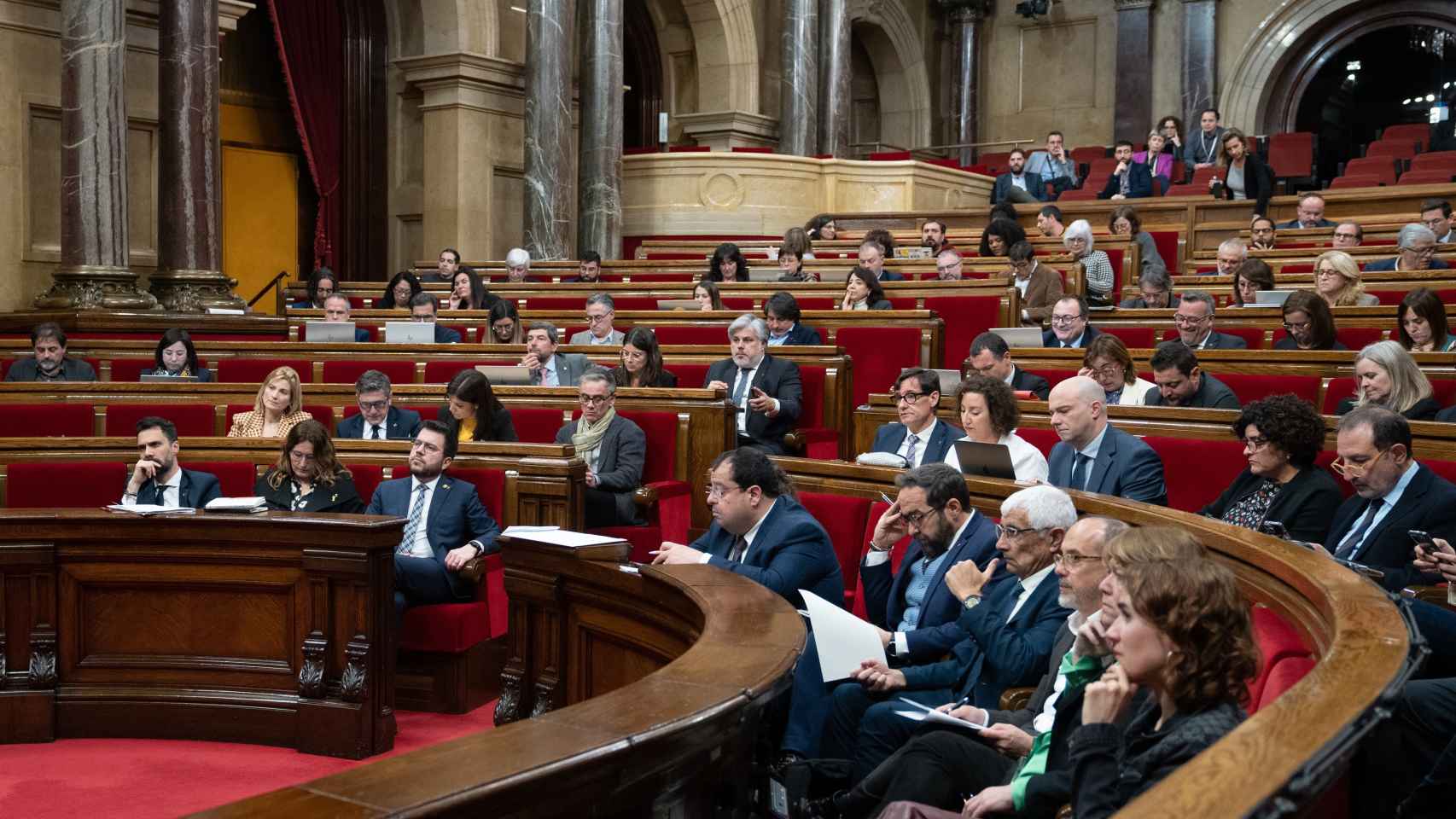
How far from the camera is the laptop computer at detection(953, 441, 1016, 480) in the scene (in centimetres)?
386

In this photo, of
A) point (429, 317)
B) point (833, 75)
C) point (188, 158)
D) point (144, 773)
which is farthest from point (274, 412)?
point (833, 75)

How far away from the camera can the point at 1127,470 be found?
400 centimetres

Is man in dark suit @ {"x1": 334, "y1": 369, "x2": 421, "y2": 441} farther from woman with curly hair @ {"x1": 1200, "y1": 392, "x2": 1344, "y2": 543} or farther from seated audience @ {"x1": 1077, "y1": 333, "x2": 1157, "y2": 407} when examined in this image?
woman with curly hair @ {"x1": 1200, "y1": 392, "x2": 1344, "y2": 543}

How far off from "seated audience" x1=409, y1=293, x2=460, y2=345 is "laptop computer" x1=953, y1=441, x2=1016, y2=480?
3413mm

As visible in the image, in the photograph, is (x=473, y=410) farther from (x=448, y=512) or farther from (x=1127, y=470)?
(x=1127, y=470)

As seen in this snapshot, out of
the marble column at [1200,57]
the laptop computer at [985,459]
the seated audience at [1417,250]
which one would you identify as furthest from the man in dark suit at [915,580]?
the marble column at [1200,57]

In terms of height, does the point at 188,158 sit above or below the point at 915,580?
above

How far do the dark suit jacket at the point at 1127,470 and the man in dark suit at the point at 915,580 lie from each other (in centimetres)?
76

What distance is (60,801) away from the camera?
3494 millimetres

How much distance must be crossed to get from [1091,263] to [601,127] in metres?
5.01

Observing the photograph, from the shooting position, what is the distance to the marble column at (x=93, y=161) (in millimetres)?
8047

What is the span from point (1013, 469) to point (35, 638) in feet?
8.85

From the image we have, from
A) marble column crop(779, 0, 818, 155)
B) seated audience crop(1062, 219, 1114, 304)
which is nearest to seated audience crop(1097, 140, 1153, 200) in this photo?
marble column crop(779, 0, 818, 155)

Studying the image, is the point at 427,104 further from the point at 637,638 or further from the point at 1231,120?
the point at 637,638
